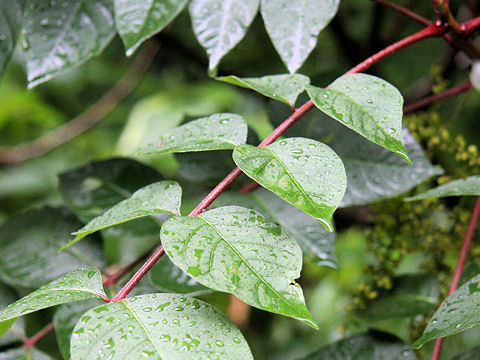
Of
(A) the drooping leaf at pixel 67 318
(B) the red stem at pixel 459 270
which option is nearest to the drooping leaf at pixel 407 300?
(B) the red stem at pixel 459 270

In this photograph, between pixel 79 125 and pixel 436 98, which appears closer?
pixel 436 98

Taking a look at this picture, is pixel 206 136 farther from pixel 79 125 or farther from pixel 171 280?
pixel 79 125

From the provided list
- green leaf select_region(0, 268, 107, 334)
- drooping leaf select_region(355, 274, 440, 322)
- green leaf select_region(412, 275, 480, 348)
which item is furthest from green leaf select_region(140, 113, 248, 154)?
drooping leaf select_region(355, 274, 440, 322)

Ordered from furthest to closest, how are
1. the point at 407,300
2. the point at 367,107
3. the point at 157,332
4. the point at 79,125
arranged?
1. the point at 79,125
2. the point at 407,300
3. the point at 367,107
4. the point at 157,332

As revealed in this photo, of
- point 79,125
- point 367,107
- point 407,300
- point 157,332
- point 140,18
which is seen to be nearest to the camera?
point 157,332

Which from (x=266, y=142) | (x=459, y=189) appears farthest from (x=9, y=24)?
Answer: (x=459, y=189)

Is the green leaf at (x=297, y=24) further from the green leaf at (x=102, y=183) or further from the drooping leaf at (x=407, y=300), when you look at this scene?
the drooping leaf at (x=407, y=300)
